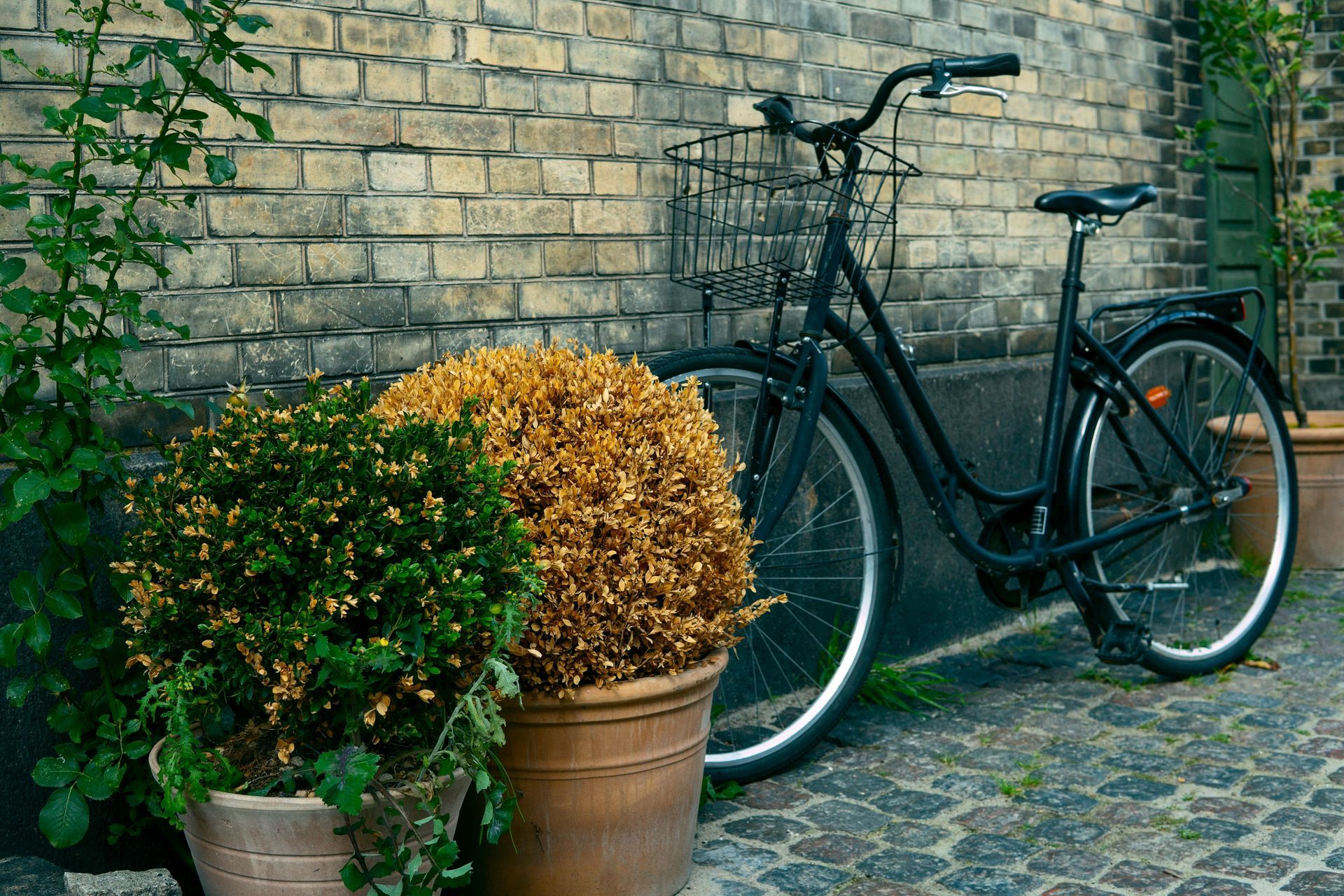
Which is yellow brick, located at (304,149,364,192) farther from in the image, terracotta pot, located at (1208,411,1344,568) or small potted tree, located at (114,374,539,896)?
terracotta pot, located at (1208,411,1344,568)

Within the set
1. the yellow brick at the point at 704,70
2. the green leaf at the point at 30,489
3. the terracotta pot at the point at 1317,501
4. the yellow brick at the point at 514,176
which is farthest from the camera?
the terracotta pot at the point at 1317,501

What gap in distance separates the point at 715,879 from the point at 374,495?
1.17 m

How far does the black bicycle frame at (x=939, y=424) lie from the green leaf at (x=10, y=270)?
5.19 ft

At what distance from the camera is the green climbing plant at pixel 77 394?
219 centimetres

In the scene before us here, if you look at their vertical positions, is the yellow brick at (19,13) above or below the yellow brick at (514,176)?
above

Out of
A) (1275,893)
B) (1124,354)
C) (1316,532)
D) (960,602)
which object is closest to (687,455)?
(1275,893)

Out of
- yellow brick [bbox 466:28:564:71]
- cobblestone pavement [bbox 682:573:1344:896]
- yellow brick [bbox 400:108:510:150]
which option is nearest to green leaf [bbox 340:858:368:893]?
cobblestone pavement [bbox 682:573:1344:896]

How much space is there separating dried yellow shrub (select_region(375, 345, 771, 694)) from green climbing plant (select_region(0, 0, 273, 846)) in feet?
1.77

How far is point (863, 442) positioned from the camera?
340cm

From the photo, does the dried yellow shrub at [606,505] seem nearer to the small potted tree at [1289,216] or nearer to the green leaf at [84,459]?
the green leaf at [84,459]

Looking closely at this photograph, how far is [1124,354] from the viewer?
3949 millimetres

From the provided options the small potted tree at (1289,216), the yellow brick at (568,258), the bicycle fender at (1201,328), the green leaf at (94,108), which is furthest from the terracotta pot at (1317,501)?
the green leaf at (94,108)

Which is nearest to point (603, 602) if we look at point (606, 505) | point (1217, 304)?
point (606, 505)

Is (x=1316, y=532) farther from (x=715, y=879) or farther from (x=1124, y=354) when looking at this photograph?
(x=715, y=879)
